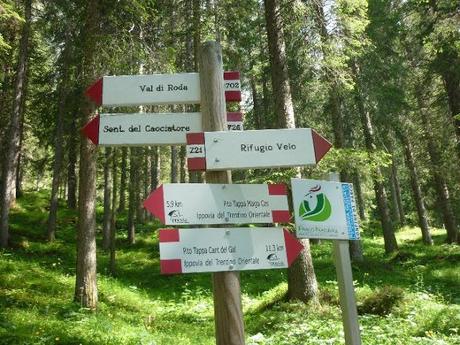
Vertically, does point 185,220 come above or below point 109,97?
below

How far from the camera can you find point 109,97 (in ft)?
13.3

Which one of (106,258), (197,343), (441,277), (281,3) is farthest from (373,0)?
(197,343)

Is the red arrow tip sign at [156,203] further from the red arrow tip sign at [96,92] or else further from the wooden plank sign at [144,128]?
the red arrow tip sign at [96,92]

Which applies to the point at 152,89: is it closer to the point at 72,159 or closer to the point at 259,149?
the point at 259,149

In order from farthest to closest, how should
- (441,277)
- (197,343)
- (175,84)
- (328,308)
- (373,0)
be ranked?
(373,0) → (441,277) → (328,308) → (197,343) → (175,84)

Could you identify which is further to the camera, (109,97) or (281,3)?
(281,3)

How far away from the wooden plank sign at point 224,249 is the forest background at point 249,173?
4.35 metres

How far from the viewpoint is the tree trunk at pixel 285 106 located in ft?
34.7

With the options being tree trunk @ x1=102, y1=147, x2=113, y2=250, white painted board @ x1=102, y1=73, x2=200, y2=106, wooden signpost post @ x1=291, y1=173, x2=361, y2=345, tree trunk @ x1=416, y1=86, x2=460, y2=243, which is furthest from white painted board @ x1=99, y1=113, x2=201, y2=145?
tree trunk @ x1=416, y1=86, x2=460, y2=243

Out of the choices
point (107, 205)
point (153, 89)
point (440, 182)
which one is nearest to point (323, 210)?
point (153, 89)

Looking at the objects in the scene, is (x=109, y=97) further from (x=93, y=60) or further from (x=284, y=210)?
(x=93, y=60)

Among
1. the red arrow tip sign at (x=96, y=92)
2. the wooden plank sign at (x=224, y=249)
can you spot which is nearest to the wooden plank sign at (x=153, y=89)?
the red arrow tip sign at (x=96, y=92)

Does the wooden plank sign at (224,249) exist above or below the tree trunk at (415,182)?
below

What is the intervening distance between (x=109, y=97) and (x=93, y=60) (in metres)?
6.87
